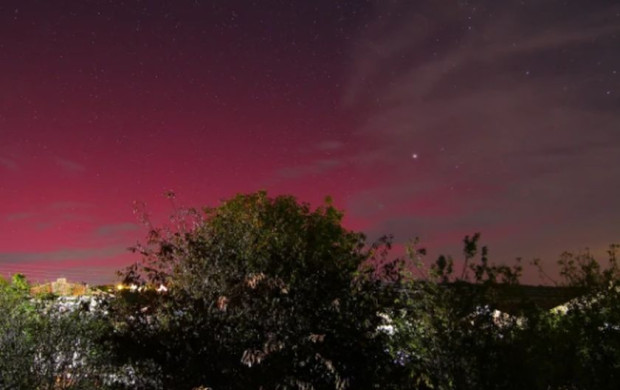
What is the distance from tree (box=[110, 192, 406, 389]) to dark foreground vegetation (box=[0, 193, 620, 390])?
0.08 ft

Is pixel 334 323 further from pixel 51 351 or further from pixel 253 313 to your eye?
pixel 51 351

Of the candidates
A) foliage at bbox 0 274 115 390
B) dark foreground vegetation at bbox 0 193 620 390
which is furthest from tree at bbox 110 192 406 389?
foliage at bbox 0 274 115 390

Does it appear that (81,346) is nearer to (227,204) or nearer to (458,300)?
(458,300)

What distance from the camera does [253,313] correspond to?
428 inches

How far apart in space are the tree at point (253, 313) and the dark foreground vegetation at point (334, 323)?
0.08 feet

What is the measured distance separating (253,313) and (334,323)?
1.57 metres

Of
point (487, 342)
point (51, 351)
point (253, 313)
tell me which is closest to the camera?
point (487, 342)

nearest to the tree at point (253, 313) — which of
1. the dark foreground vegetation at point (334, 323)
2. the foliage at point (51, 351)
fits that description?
the dark foreground vegetation at point (334, 323)

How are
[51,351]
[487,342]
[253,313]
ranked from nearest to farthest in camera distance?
[487,342]
[253,313]
[51,351]

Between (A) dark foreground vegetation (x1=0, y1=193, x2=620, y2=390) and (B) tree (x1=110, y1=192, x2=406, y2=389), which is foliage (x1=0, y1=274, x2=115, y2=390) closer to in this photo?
(A) dark foreground vegetation (x1=0, y1=193, x2=620, y2=390)

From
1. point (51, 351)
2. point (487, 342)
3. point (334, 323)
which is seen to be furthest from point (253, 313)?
point (51, 351)

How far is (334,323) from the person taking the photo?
36.4 feet

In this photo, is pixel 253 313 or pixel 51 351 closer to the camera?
pixel 253 313

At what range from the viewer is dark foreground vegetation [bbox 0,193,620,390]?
894 centimetres
